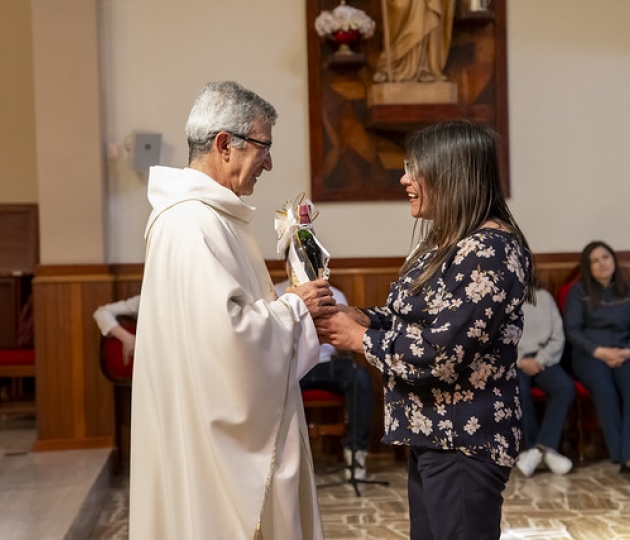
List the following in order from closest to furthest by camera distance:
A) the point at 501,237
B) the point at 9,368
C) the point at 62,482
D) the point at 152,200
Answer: the point at 501,237
the point at 152,200
the point at 62,482
the point at 9,368

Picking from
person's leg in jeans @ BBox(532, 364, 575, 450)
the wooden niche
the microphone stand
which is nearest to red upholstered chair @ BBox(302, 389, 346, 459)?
the microphone stand

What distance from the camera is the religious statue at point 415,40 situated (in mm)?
5707

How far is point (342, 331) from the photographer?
2.44 metres

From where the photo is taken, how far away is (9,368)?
21.5 ft

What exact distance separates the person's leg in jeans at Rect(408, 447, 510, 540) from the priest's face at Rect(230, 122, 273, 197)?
855mm

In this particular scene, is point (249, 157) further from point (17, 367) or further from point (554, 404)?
point (17, 367)

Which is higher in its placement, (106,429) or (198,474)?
(198,474)

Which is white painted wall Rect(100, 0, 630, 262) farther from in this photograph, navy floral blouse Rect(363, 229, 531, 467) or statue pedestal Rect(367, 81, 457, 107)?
navy floral blouse Rect(363, 229, 531, 467)

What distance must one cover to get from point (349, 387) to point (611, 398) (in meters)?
1.54

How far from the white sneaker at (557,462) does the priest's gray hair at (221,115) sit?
3.65 m

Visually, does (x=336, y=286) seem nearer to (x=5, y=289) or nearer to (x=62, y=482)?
(x=62, y=482)

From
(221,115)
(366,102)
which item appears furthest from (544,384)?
(221,115)

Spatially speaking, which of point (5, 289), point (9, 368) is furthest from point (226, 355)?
point (5, 289)

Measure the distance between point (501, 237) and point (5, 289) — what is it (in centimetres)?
618
